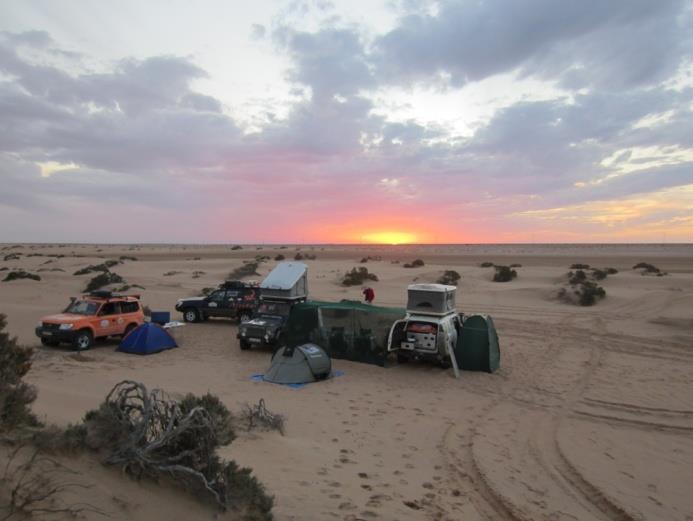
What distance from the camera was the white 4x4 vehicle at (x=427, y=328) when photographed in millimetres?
13945

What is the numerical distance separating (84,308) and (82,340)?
4.75 ft

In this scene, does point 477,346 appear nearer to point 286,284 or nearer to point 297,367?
point 297,367

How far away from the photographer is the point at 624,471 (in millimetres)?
7945

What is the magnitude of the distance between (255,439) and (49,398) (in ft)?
15.8

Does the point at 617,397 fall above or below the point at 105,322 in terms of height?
below

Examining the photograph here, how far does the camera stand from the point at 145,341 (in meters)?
16.1

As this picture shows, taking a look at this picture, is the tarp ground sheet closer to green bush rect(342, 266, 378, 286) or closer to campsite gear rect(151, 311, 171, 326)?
campsite gear rect(151, 311, 171, 326)

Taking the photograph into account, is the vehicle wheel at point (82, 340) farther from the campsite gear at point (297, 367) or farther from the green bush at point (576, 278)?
the green bush at point (576, 278)

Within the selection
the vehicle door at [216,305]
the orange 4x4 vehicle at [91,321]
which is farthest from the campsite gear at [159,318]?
the vehicle door at [216,305]

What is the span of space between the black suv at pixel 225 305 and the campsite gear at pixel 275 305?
12.2 feet

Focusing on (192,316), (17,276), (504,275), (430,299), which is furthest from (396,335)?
(17,276)

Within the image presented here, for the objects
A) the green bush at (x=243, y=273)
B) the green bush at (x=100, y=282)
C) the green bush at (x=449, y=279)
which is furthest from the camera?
the green bush at (x=243, y=273)

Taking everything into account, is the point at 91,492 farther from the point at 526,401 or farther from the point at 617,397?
the point at 617,397

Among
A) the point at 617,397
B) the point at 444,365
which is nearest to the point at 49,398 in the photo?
the point at 444,365
